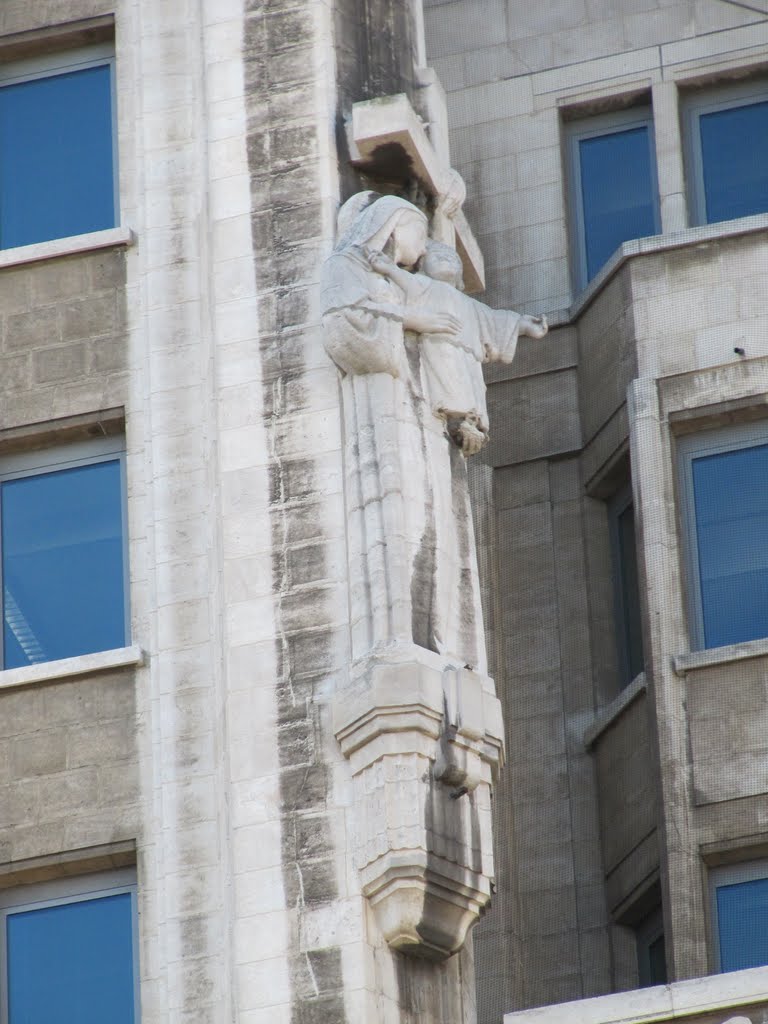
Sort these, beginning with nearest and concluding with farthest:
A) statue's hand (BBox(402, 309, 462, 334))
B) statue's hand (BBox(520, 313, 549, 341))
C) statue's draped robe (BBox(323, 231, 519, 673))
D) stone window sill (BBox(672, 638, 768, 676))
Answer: statue's draped robe (BBox(323, 231, 519, 673)), statue's hand (BBox(402, 309, 462, 334)), statue's hand (BBox(520, 313, 549, 341)), stone window sill (BBox(672, 638, 768, 676))

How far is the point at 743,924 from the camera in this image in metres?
31.0

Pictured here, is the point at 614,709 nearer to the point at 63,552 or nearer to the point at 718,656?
the point at 718,656

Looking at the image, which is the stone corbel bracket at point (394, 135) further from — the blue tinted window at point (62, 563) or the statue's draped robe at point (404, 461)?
the blue tinted window at point (62, 563)

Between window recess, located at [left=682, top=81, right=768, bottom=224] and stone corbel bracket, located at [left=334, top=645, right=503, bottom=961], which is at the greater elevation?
window recess, located at [left=682, top=81, right=768, bottom=224]

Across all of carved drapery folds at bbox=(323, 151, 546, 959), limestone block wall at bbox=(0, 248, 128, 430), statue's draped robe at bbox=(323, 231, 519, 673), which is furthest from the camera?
limestone block wall at bbox=(0, 248, 128, 430)

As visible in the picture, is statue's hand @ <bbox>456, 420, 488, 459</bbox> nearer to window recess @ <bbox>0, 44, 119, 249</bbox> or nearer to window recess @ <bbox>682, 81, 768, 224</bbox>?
window recess @ <bbox>0, 44, 119, 249</bbox>

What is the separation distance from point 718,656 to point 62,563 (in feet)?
18.3

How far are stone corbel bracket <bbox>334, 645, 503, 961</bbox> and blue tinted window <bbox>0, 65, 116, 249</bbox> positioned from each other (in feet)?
19.4

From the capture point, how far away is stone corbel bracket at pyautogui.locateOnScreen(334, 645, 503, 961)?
2791 cm

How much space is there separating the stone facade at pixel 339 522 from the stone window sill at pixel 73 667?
0.08ft

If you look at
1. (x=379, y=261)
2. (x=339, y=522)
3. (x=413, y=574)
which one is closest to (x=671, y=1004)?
(x=413, y=574)

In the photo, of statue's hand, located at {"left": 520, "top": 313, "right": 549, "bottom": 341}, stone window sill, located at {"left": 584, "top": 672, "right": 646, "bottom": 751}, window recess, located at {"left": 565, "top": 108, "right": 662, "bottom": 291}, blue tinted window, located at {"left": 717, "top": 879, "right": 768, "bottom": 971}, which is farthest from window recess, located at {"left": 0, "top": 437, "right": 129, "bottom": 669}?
window recess, located at {"left": 565, "top": 108, "right": 662, "bottom": 291}

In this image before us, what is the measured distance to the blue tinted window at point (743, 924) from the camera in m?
30.8

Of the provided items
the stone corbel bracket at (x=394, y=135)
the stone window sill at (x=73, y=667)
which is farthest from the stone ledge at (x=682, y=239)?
the stone window sill at (x=73, y=667)
